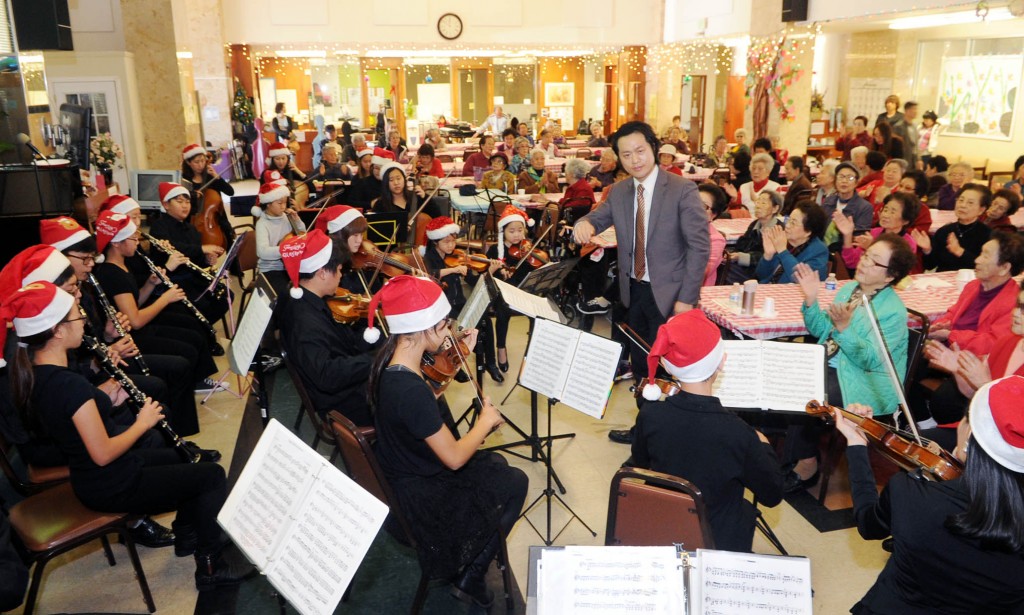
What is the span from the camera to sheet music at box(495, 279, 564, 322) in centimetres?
350

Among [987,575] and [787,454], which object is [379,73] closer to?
[787,454]

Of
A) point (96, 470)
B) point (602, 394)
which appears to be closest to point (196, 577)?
point (96, 470)

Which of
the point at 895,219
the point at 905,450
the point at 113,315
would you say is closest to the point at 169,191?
the point at 113,315

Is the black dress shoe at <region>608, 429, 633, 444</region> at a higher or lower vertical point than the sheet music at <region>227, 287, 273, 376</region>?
lower

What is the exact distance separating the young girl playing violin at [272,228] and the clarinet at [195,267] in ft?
1.17

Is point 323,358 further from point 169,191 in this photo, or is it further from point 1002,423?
point 169,191

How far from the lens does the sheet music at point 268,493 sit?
2.13m

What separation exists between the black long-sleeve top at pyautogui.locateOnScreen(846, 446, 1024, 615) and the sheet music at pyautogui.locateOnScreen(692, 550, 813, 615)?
362 mm

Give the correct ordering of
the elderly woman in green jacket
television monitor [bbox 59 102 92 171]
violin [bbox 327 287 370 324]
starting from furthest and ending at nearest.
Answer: television monitor [bbox 59 102 92 171] < violin [bbox 327 287 370 324] < the elderly woman in green jacket

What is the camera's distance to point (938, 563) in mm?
1830

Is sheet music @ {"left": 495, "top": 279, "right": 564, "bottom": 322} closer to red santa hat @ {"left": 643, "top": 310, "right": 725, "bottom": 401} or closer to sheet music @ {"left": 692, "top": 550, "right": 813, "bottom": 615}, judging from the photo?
red santa hat @ {"left": 643, "top": 310, "right": 725, "bottom": 401}

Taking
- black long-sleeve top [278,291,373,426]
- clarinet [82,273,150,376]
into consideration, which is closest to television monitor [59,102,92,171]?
clarinet [82,273,150,376]

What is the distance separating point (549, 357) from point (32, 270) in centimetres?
236

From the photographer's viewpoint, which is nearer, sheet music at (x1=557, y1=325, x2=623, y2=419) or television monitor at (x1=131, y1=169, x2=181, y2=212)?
sheet music at (x1=557, y1=325, x2=623, y2=419)
